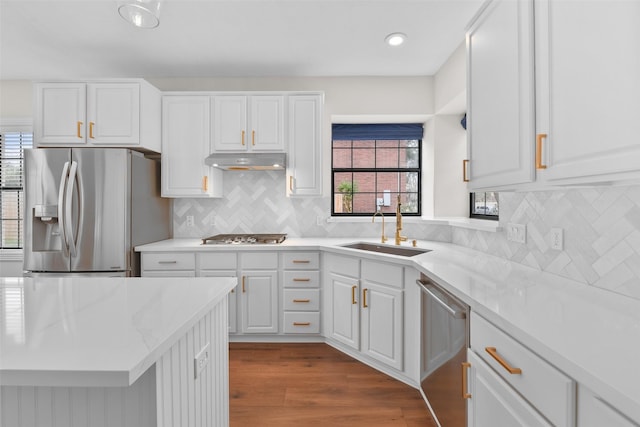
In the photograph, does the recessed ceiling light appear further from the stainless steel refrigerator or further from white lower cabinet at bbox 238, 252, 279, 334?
the stainless steel refrigerator

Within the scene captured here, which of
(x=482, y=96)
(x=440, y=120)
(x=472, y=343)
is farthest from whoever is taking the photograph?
(x=440, y=120)

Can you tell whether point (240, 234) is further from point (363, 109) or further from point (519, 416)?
point (519, 416)

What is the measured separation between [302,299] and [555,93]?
7.83 ft

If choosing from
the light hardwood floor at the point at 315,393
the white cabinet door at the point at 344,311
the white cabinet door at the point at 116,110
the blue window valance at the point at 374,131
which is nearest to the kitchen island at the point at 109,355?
the light hardwood floor at the point at 315,393

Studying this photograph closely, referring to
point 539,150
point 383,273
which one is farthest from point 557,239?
point 383,273

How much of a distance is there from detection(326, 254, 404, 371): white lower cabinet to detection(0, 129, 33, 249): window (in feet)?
11.7

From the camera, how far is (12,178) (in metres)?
3.56

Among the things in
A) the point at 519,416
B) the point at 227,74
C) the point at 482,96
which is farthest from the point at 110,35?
the point at 519,416

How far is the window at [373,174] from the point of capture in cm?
365

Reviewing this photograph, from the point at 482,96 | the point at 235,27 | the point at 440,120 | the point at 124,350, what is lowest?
the point at 124,350

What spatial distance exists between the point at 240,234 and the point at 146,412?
265cm

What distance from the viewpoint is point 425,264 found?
196cm

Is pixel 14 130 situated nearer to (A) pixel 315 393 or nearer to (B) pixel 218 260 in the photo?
(B) pixel 218 260

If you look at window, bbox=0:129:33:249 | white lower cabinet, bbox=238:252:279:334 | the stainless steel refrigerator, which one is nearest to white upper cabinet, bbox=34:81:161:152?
the stainless steel refrigerator
